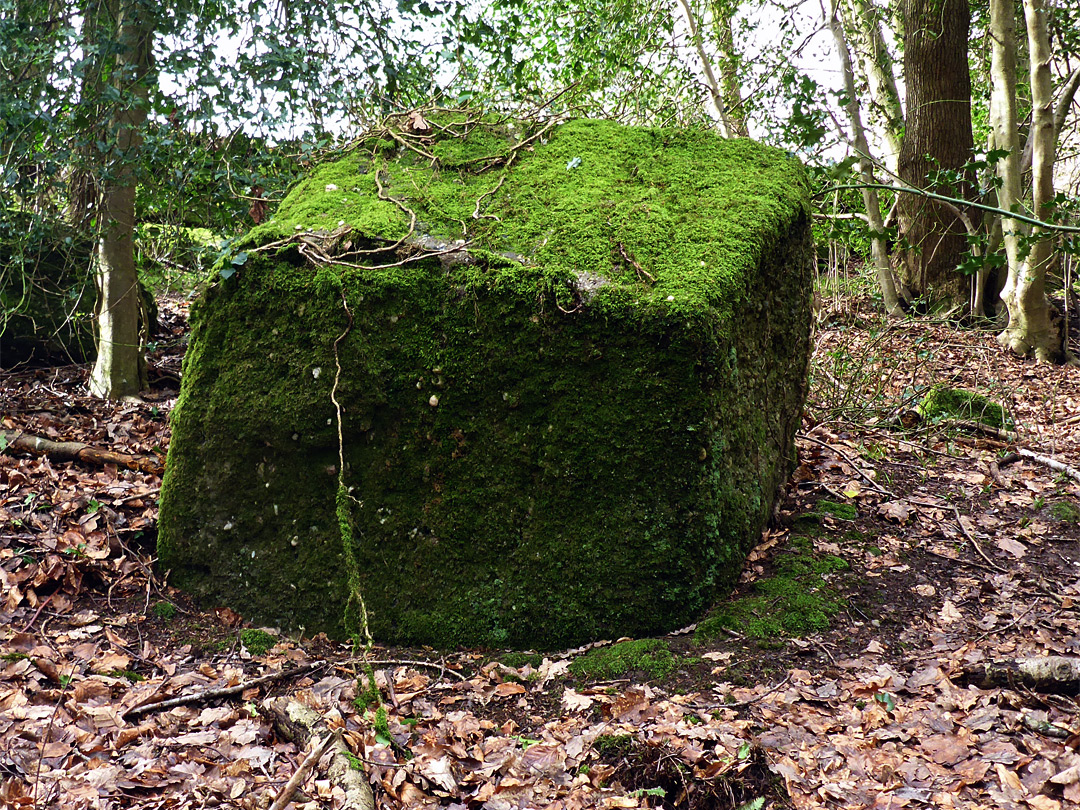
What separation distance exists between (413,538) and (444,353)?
3.00 feet

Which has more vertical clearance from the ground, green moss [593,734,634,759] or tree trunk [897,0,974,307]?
tree trunk [897,0,974,307]

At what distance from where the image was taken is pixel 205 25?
468 centimetres

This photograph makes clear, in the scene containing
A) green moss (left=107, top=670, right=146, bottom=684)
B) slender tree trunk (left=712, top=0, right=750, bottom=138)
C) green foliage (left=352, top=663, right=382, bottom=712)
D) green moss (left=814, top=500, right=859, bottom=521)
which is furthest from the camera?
slender tree trunk (left=712, top=0, right=750, bottom=138)

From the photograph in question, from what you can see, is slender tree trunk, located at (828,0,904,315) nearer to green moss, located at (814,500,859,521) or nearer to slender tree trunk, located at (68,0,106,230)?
green moss, located at (814,500,859,521)

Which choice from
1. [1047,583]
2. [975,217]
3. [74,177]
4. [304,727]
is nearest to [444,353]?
[304,727]

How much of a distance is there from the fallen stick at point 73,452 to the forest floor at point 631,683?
0.22 feet

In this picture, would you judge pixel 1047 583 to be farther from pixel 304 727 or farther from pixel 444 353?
pixel 304 727

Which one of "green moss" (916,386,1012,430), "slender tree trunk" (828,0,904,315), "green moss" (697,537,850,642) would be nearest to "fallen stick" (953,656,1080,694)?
"green moss" (697,537,850,642)

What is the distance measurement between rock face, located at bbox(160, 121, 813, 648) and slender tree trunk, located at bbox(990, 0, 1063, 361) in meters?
5.72

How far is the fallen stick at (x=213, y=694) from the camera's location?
2.84 m

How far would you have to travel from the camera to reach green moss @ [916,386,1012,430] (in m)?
6.48

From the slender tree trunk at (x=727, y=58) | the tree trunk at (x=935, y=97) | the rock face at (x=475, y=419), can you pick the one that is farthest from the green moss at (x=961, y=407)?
the slender tree trunk at (x=727, y=58)

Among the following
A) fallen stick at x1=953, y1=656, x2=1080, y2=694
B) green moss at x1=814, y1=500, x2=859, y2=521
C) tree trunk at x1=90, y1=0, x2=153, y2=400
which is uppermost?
tree trunk at x1=90, y1=0, x2=153, y2=400

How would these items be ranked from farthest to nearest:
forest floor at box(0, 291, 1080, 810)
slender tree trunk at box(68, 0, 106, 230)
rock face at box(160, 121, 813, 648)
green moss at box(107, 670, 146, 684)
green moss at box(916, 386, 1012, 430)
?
green moss at box(916, 386, 1012, 430) < slender tree trunk at box(68, 0, 106, 230) < rock face at box(160, 121, 813, 648) < green moss at box(107, 670, 146, 684) < forest floor at box(0, 291, 1080, 810)
